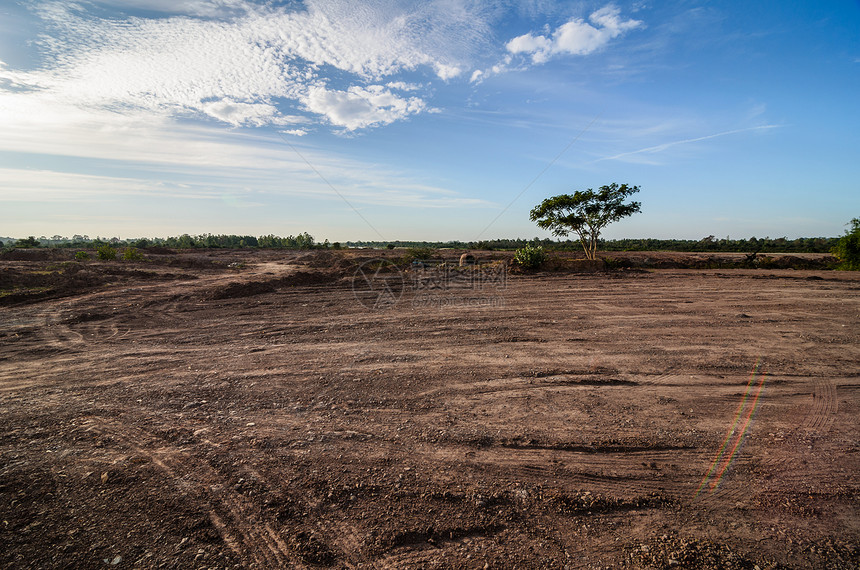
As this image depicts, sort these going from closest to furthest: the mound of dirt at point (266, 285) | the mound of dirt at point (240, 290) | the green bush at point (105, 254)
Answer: the mound of dirt at point (240, 290) < the mound of dirt at point (266, 285) < the green bush at point (105, 254)

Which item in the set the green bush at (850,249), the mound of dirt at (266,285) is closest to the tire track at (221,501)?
the mound of dirt at (266,285)

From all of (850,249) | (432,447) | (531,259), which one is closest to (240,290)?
(432,447)

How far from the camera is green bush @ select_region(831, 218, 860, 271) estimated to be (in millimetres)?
20719

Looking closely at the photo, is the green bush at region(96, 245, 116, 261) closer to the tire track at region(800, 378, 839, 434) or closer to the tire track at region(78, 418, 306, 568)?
the tire track at region(78, 418, 306, 568)

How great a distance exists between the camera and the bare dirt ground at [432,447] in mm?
2688

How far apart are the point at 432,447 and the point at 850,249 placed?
31.2 metres

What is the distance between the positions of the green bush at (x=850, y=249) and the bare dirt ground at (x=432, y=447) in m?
19.6

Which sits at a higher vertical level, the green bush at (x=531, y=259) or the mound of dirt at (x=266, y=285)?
the green bush at (x=531, y=259)

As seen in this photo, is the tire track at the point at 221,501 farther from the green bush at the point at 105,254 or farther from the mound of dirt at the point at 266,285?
the green bush at the point at 105,254

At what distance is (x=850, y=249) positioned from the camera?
69.5 feet

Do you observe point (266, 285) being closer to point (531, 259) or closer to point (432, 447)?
point (432, 447)

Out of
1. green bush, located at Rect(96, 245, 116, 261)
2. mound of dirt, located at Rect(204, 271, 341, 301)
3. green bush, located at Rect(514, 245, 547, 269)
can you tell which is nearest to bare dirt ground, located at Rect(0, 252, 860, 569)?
mound of dirt, located at Rect(204, 271, 341, 301)

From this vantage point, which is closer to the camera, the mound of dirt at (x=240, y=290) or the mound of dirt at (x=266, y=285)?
the mound of dirt at (x=240, y=290)

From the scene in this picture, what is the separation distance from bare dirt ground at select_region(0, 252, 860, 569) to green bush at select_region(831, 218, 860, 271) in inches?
773
